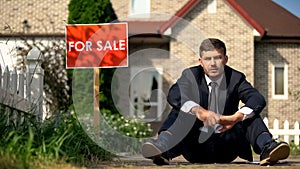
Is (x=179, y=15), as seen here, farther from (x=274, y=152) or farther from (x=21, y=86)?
(x=274, y=152)

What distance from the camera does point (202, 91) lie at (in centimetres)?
602

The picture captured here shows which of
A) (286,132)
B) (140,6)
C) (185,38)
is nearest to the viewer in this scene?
(286,132)

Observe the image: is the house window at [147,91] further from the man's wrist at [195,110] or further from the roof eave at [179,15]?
the man's wrist at [195,110]

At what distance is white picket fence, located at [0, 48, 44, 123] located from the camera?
19.8 feet

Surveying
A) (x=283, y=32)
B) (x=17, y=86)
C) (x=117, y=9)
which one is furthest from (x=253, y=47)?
(x=17, y=86)

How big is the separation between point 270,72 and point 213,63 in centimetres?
1231

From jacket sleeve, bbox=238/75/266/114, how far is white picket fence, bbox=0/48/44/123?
6.62 feet

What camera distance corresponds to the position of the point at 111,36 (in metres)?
6.35

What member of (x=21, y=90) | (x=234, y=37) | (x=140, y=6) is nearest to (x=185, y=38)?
(x=234, y=37)

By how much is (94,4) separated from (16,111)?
383 inches

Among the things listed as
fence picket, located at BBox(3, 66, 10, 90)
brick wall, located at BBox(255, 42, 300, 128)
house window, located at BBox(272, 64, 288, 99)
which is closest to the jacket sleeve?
fence picket, located at BBox(3, 66, 10, 90)

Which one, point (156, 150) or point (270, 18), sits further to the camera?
point (270, 18)

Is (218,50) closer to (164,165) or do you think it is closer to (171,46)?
(164,165)

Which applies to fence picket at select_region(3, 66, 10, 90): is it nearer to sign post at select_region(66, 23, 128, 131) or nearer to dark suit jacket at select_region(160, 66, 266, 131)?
sign post at select_region(66, 23, 128, 131)
